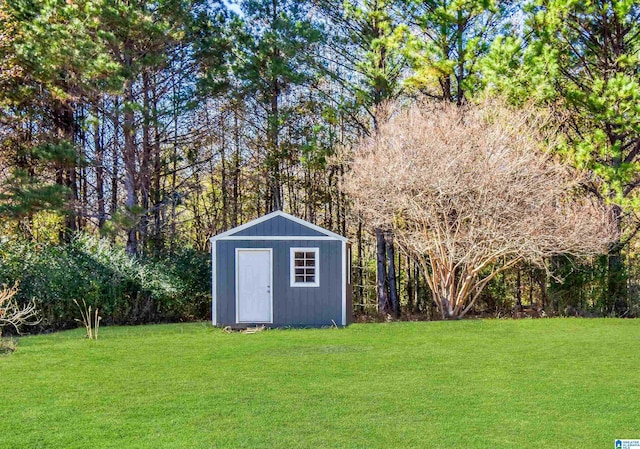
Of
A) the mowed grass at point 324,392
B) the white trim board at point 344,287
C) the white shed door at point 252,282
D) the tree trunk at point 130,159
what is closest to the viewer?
the mowed grass at point 324,392

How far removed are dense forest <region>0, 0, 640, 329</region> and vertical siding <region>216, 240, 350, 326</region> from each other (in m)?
2.82

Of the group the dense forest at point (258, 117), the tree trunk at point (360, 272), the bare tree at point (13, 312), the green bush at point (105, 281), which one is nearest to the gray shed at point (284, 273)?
the green bush at point (105, 281)

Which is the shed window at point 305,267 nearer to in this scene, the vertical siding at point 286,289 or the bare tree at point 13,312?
the vertical siding at point 286,289

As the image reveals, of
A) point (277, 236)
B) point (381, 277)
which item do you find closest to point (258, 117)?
point (381, 277)

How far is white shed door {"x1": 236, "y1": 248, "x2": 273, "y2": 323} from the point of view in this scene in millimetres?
13578

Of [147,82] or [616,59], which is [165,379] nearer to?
[147,82]

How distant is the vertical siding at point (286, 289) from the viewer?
1353 cm

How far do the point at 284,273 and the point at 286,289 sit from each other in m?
0.33

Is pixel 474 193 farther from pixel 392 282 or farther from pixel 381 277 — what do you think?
pixel 392 282

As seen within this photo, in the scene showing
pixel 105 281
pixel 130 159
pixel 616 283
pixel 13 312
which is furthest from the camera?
pixel 130 159

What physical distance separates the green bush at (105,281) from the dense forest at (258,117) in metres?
0.05

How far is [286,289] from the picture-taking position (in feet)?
44.4

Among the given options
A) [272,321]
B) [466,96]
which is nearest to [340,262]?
[272,321]

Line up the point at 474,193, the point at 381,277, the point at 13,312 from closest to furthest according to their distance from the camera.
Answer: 1. the point at 13,312
2. the point at 474,193
3. the point at 381,277
